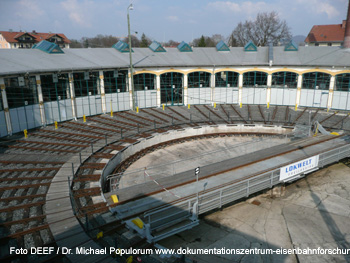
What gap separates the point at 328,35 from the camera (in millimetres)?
81875

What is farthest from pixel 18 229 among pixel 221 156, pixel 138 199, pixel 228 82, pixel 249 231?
pixel 228 82

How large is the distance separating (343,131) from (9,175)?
27.7 meters

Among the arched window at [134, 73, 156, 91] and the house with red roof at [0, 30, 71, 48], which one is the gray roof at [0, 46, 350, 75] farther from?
the house with red roof at [0, 30, 71, 48]

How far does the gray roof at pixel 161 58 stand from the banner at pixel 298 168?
19.7 meters

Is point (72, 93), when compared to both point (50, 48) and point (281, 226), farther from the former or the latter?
point (281, 226)

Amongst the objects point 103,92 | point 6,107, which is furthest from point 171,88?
point 6,107

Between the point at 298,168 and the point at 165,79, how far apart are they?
22462 millimetres

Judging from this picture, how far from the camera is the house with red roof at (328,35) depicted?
80250 mm

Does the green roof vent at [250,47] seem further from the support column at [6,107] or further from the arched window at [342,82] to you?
the support column at [6,107]

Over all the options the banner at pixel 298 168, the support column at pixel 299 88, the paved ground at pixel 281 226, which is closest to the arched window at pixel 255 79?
the support column at pixel 299 88

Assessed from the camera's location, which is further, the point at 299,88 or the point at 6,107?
the point at 299,88

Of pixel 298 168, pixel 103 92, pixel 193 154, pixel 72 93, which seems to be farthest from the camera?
pixel 103 92

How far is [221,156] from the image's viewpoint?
23.5 meters

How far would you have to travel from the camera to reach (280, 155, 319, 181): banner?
53.7 feet
